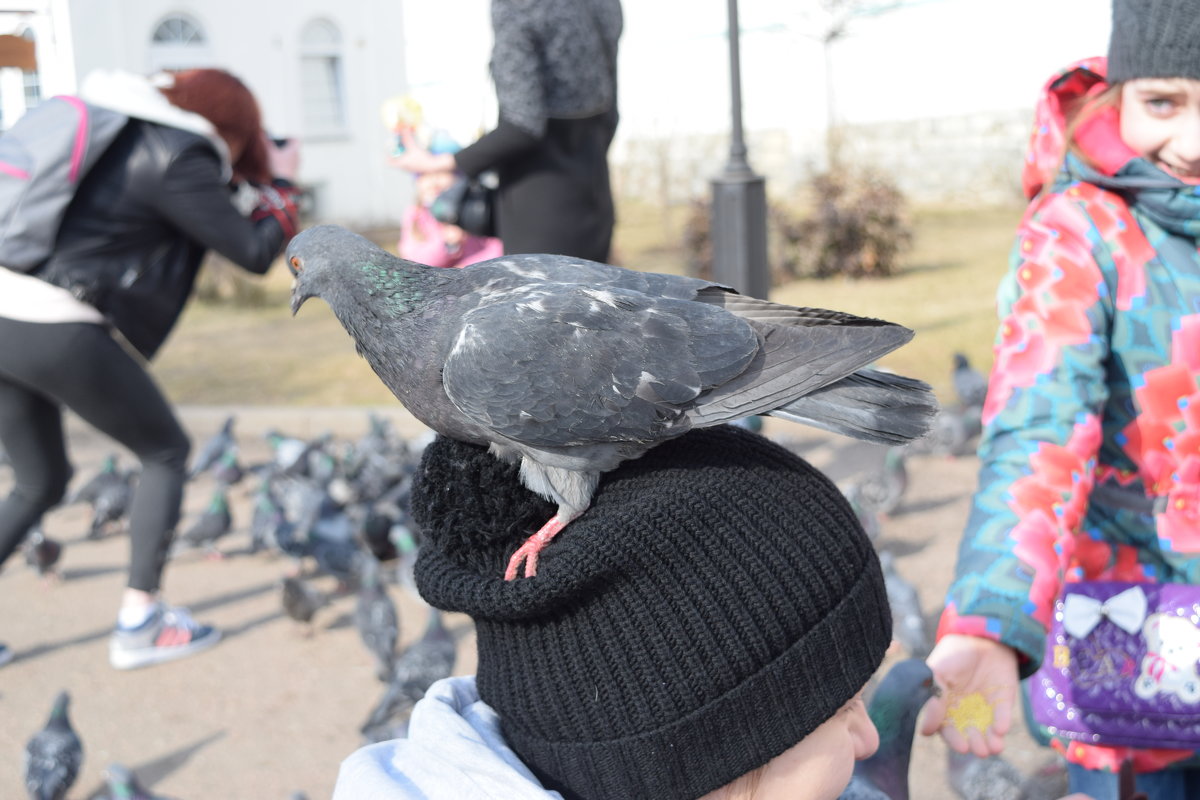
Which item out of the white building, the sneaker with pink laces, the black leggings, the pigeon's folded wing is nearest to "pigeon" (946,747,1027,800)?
the pigeon's folded wing

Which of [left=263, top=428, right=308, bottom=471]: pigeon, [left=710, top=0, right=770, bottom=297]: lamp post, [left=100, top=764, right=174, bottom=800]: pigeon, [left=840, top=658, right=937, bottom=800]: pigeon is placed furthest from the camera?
[left=710, top=0, right=770, bottom=297]: lamp post

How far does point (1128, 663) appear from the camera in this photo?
202 centimetres

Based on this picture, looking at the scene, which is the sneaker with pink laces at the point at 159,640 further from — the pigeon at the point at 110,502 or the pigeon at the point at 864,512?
the pigeon at the point at 864,512

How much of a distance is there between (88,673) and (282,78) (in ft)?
53.0

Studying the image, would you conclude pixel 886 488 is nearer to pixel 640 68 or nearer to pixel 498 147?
pixel 498 147

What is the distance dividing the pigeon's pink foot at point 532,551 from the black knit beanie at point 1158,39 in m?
1.39

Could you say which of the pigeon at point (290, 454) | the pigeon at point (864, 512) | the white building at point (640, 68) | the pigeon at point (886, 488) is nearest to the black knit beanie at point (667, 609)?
the pigeon at point (864, 512)

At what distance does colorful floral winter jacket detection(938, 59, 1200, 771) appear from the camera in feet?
6.23

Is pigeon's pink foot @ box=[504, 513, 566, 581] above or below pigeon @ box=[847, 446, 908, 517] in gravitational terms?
above

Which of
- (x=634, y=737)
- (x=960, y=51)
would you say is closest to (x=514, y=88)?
(x=634, y=737)

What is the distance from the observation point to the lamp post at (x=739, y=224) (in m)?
6.44

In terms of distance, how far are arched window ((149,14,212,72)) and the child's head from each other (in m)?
18.1

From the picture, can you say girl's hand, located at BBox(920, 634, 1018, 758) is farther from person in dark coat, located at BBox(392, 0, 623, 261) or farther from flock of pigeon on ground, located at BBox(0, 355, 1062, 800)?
person in dark coat, located at BBox(392, 0, 623, 261)

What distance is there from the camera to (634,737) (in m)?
1.29
